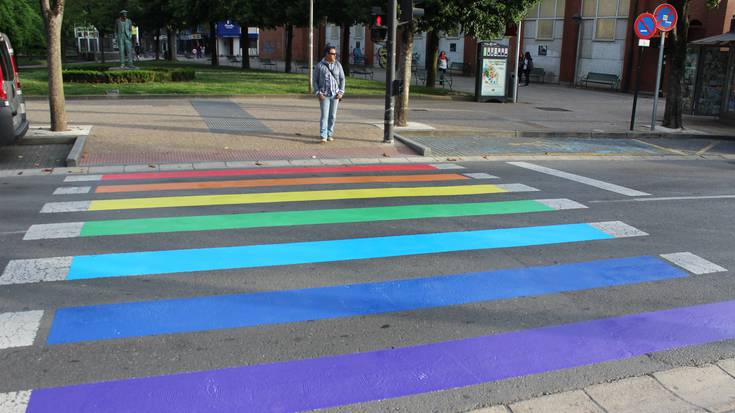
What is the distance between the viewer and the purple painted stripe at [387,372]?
362cm

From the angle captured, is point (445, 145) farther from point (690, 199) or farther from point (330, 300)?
point (330, 300)

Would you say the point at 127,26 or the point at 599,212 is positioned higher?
the point at 127,26

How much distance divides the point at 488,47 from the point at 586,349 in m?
21.5

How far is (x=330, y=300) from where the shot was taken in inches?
203

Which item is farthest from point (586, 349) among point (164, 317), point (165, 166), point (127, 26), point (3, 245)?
point (127, 26)

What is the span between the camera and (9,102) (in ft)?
36.5

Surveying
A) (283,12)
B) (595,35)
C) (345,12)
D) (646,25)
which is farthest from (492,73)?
(283,12)

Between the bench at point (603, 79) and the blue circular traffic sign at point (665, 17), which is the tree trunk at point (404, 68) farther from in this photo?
the bench at point (603, 79)

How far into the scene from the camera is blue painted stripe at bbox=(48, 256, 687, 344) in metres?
4.59

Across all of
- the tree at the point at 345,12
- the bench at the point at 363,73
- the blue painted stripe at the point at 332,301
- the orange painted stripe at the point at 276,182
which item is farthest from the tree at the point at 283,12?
the blue painted stripe at the point at 332,301

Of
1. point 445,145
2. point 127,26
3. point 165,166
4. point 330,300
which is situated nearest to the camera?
point 330,300

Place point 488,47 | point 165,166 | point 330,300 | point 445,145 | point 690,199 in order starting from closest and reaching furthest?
point 330,300
point 690,199
point 165,166
point 445,145
point 488,47

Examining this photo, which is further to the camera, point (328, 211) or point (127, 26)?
point (127, 26)

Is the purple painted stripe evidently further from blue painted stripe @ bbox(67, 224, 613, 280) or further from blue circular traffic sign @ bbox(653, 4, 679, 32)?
blue circular traffic sign @ bbox(653, 4, 679, 32)
